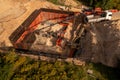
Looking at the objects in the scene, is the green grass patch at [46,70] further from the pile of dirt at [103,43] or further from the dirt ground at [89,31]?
the dirt ground at [89,31]

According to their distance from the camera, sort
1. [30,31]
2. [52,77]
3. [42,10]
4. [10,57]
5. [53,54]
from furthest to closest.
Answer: [42,10]
[30,31]
[53,54]
[10,57]
[52,77]

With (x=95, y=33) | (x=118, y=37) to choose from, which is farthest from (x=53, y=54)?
(x=118, y=37)

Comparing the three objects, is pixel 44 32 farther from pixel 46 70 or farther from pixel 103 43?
pixel 46 70

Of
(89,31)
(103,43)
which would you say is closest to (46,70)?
(103,43)

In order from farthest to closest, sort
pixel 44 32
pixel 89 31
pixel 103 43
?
pixel 44 32
pixel 89 31
pixel 103 43

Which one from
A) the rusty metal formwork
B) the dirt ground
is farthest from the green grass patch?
the rusty metal formwork

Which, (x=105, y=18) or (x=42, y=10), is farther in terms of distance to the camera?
(x=42, y=10)

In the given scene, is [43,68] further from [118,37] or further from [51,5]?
[51,5]
